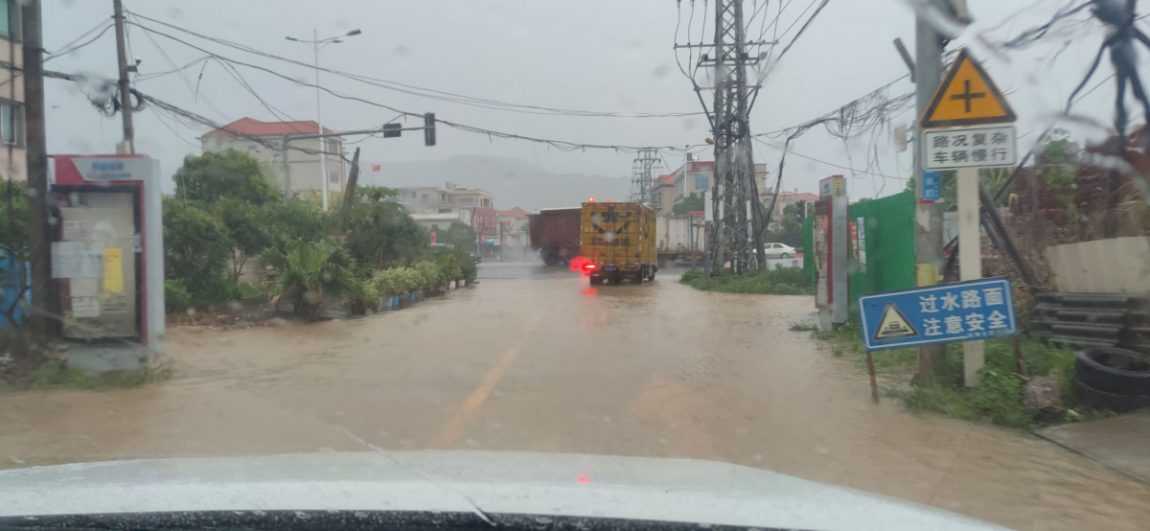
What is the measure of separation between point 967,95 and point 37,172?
9.41 metres

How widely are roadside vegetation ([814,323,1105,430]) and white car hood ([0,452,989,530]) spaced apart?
16.1 feet

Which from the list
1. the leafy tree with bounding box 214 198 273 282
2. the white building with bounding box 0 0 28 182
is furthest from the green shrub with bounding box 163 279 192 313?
the white building with bounding box 0 0 28 182

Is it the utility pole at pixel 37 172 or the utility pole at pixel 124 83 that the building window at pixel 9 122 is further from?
the utility pole at pixel 37 172

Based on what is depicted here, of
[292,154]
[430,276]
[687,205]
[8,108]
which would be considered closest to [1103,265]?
Answer: [430,276]

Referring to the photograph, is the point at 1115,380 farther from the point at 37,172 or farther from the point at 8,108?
the point at 8,108

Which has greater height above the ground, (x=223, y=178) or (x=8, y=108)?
(x=8, y=108)

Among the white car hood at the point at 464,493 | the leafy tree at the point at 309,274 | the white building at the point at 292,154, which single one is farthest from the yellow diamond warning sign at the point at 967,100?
the white building at the point at 292,154

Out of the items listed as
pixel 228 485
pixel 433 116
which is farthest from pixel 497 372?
pixel 433 116

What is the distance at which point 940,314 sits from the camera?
7.79 meters

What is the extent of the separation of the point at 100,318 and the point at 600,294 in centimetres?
1684

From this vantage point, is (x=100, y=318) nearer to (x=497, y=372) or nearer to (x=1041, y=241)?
(x=497, y=372)

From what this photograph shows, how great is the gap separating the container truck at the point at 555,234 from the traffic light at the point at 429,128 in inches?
821

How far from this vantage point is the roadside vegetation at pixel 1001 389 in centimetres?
730

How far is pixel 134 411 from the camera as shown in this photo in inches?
322
